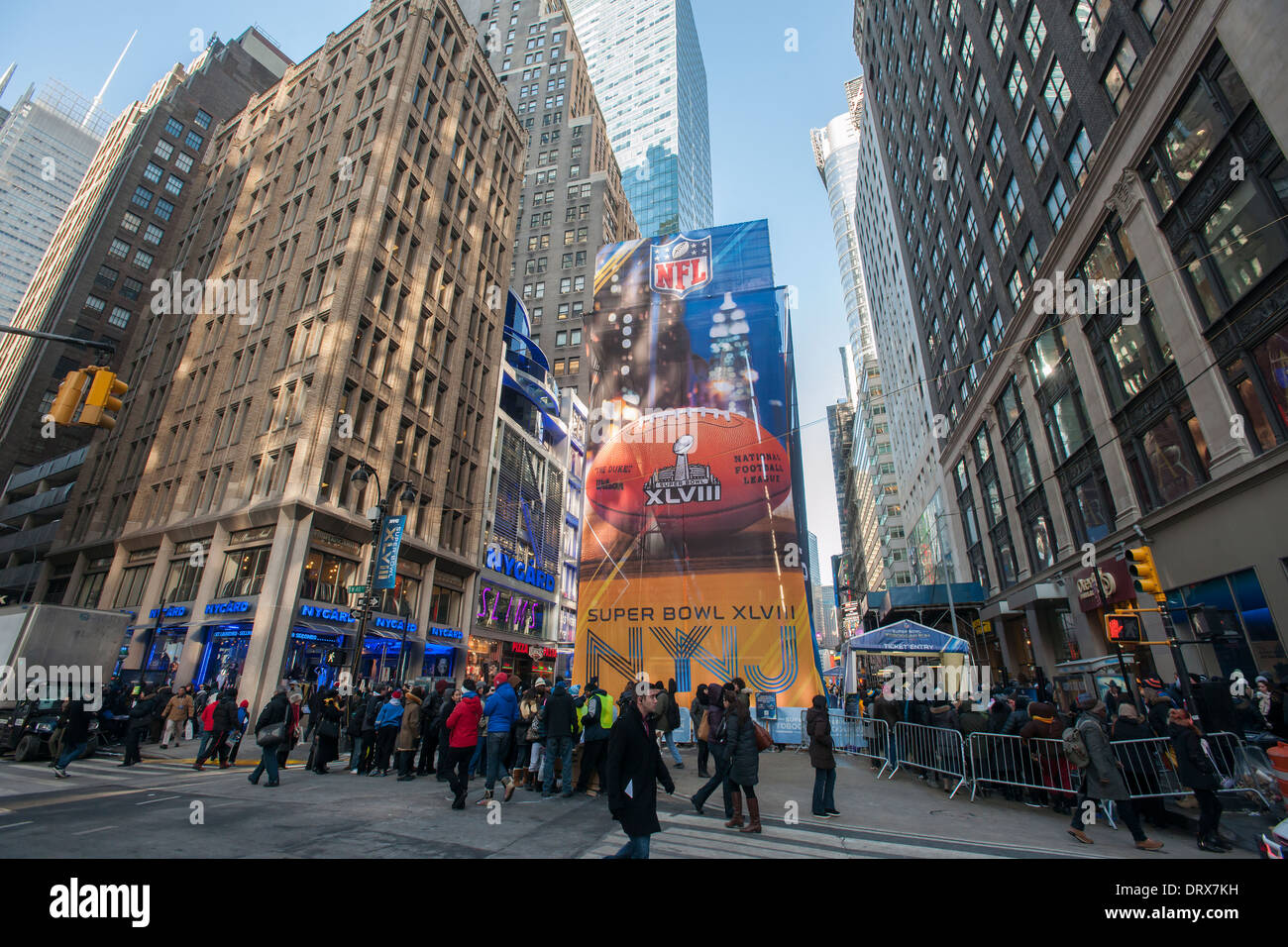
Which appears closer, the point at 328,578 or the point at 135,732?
the point at 135,732

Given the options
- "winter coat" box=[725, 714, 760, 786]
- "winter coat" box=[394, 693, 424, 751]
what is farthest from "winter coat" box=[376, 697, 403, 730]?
"winter coat" box=[725, 714, 760, 786]

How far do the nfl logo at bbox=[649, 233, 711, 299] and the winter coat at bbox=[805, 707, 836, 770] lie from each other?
20.6 metres

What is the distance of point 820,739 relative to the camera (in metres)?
9.33

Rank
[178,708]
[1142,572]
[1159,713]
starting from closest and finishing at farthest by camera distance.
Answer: [1159,713]
[1142,572]
[178,708]

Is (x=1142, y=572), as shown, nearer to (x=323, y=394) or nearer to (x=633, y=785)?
(x=633, y=785)

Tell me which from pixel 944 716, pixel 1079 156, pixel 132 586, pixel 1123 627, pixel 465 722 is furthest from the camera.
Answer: pixel 132 586

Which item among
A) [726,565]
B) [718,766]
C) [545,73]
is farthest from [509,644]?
[545,73]

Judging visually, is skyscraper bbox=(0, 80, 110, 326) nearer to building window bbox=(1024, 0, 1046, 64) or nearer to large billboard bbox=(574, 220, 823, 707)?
large billboard bbox=(574, 220, 823, 707)

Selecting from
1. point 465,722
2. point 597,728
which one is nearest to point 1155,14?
point 597,728

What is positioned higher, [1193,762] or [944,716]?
[944,716]

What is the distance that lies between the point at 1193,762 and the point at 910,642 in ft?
29.0

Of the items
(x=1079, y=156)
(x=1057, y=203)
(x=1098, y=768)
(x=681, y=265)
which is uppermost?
(x=1079, y=156)

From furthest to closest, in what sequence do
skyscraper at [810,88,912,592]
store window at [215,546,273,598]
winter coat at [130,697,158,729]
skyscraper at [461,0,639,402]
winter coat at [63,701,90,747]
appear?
skyscraper at [810,88,912,592] < skyscraper at [461,0,639,402] < store window at [215,546,273,598] < winter coat at [130,697,158,729] < winter coat at [63,701,90,747]

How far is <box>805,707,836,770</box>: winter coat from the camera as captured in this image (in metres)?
9.29
